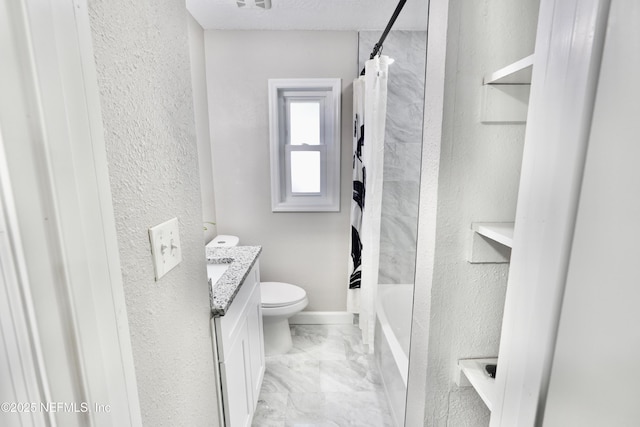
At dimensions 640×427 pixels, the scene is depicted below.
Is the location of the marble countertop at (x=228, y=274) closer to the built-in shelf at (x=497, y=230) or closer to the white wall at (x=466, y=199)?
the white wall at (x=466, y=199)

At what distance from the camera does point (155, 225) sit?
24.8 inches

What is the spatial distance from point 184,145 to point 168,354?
0.52 metres

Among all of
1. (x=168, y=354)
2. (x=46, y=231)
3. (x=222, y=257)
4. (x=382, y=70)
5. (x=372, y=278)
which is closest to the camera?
(x=46, y=231)

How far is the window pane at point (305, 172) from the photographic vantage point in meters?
2.44

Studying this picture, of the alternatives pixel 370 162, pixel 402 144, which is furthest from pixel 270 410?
pixel 402 144

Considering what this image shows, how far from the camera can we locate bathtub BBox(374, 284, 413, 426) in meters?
1.48

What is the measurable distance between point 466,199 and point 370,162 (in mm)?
1002

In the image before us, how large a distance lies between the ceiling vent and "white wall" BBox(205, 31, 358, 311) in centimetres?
37

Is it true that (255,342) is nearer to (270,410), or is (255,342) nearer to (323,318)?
(270,410)

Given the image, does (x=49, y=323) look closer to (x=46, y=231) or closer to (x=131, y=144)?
(x=46, y=231)

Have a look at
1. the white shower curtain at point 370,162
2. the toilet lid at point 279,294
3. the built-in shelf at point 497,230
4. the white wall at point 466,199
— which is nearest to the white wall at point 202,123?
the toilet lid at point 279,294

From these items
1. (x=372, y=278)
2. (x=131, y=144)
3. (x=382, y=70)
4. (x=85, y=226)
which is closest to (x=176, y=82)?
(x=131, y=144)

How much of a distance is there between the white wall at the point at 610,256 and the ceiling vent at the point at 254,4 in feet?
6.26

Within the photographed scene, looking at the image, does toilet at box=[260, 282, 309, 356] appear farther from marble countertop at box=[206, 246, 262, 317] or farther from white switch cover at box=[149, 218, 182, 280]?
white switch cover at box=[149, 218, 182, 280]
